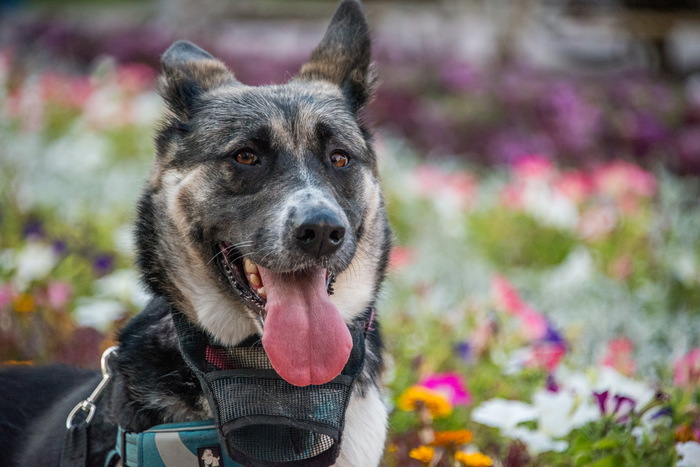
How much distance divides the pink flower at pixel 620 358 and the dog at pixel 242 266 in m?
1.80

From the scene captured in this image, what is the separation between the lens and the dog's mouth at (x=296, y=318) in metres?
2.37

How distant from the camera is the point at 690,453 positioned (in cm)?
275

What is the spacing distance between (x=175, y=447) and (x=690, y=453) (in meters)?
1.90

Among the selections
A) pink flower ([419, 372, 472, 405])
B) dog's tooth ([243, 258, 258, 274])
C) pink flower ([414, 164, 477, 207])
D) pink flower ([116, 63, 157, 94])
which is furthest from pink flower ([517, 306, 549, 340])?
pink flower ([116, 63, 157, 94])

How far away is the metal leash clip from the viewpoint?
8.13ft

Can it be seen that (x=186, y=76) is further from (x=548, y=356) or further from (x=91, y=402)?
(x=548, y=356)

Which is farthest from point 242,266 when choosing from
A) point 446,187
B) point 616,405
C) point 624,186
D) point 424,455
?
point 624,186

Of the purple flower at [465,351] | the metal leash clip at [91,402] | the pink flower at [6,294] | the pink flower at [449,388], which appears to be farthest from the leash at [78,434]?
the purple flower at [465,351]

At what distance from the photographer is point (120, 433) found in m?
2.38

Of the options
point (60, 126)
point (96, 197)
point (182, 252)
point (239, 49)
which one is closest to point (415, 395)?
point (182, 252)

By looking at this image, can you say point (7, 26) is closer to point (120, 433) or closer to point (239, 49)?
point (239, 49)

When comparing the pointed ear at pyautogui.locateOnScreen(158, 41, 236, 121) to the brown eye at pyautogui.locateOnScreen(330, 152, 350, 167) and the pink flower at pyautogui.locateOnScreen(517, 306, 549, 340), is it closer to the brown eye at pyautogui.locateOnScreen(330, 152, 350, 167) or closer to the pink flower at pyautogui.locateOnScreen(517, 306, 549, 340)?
the brown eye at pyautogui.locateOnScreen(330, 152, 350, 167)

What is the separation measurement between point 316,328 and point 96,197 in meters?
5.19

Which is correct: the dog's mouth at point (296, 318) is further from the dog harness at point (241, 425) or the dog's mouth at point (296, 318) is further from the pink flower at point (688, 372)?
the pink flower at point (688, 372)
